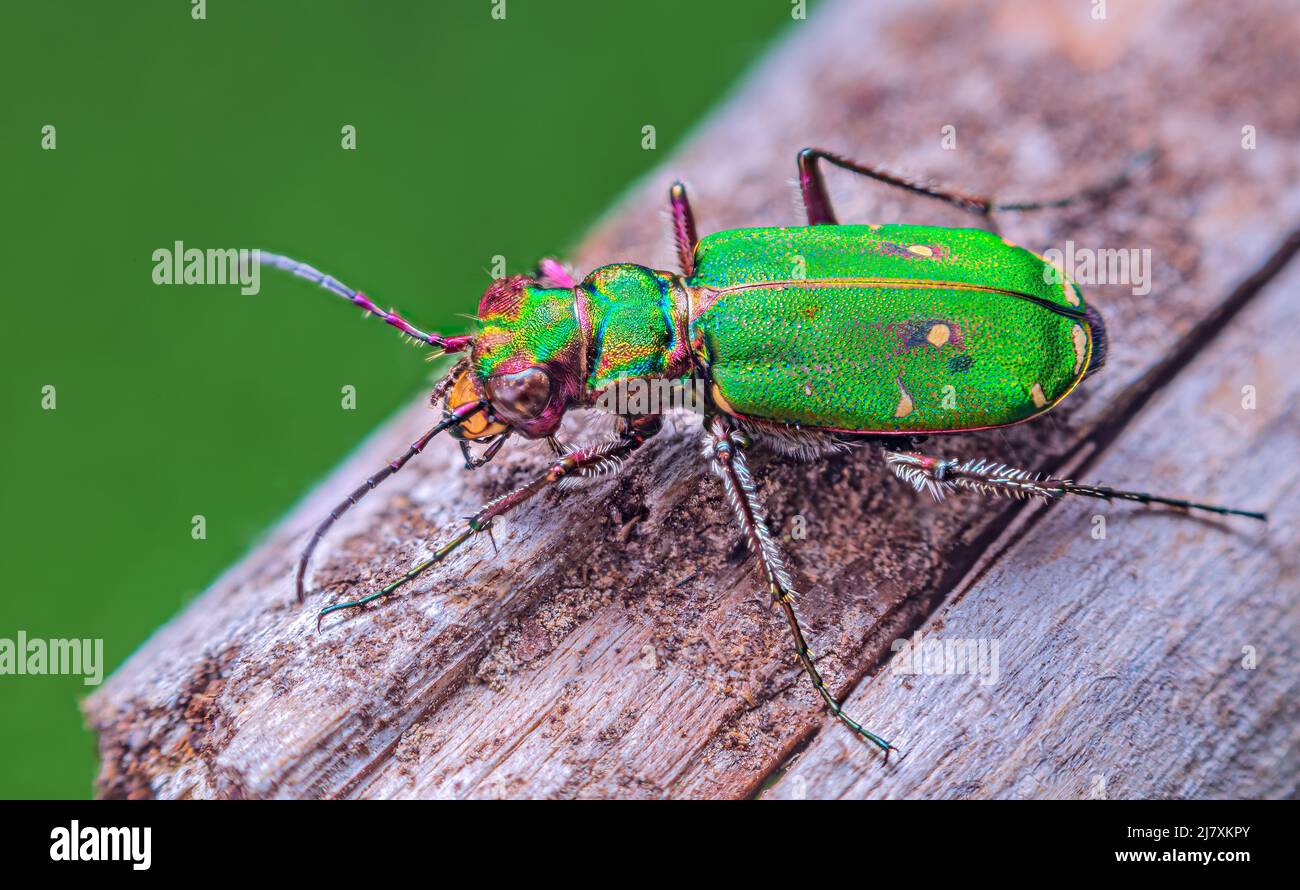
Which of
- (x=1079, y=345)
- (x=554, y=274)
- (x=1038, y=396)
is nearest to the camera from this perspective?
(x=1038, y=396)

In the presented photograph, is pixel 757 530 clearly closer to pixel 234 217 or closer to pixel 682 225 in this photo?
pixel 682 225

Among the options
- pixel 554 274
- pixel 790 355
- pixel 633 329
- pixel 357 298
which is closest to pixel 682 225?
pixel 554 274

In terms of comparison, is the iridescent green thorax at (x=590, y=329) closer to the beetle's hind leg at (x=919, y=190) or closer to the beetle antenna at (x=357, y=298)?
the beetle antenna at (x=357, y=298)

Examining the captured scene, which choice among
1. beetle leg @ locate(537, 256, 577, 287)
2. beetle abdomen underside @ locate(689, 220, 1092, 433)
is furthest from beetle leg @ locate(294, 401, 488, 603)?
beetle abdomen underside @ locate(689, 220, 1092, 433)

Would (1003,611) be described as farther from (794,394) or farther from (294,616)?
(294,616)

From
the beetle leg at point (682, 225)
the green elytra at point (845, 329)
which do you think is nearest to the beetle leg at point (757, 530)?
the green elytra at point (845, 329)
